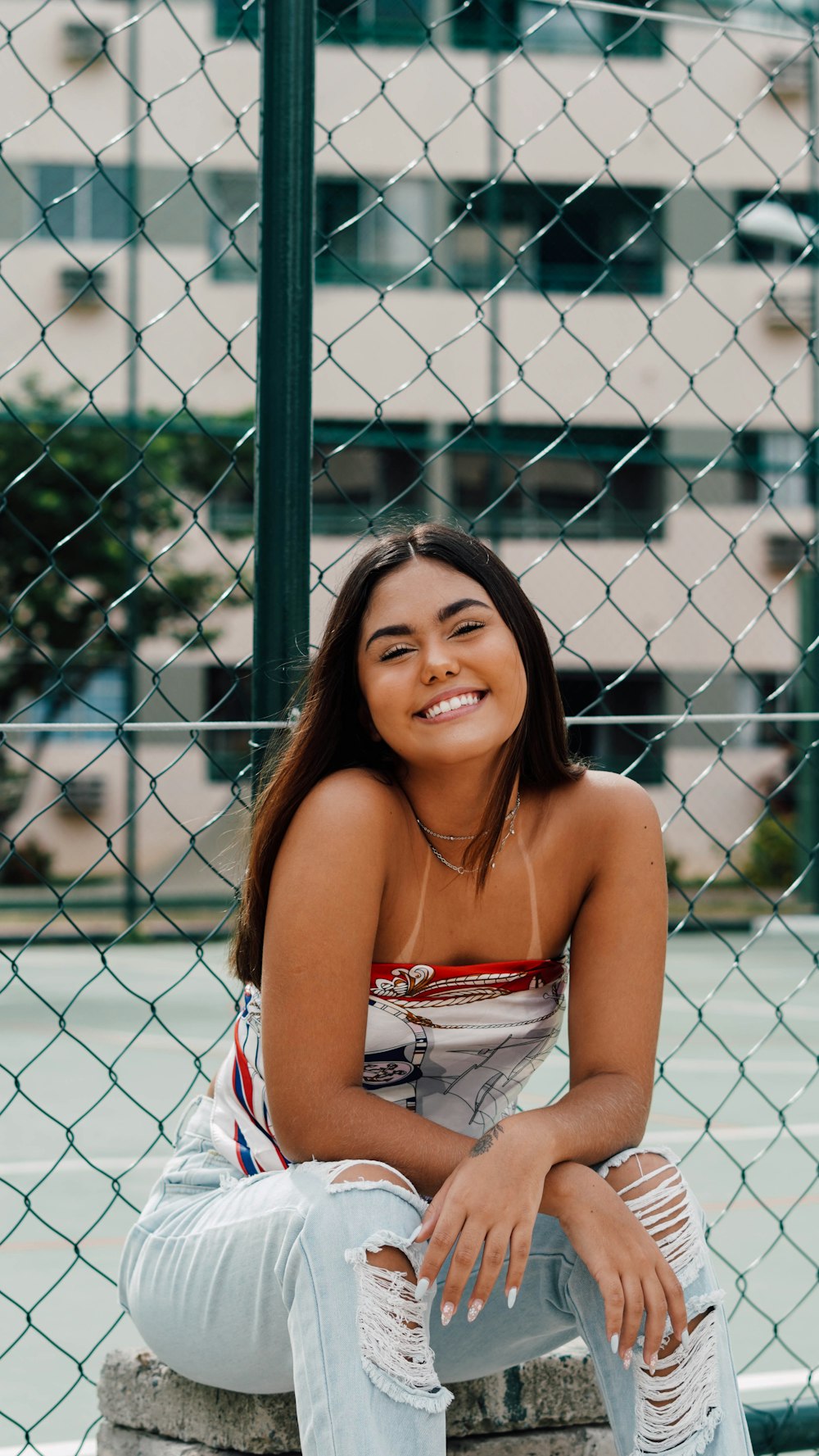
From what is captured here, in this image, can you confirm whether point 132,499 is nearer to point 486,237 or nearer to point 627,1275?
point 486,237

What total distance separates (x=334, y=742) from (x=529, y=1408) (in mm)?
897

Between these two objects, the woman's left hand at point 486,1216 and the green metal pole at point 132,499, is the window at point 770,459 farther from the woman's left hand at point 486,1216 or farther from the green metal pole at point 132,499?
the woman's left hand at point 486,1216

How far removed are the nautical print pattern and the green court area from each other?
154 mm

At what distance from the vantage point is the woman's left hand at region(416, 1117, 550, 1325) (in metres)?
1.54

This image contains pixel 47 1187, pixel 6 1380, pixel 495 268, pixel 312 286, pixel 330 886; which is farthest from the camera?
pixel 495 268

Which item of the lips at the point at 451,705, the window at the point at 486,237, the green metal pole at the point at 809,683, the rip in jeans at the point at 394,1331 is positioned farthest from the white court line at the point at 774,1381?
the window at the point at 486,237

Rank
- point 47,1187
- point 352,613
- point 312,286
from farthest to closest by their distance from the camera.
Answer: point 47,1187 < point 312,286 < point 352,613

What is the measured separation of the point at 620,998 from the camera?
5.94ft

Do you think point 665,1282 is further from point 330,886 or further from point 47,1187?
point 47,1187

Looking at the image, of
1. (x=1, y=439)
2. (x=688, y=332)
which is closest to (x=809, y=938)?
(x=688, y=332)

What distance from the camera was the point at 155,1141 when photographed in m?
2.32

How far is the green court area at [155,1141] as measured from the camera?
9.24 feet

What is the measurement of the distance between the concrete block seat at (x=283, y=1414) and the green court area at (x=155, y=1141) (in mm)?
100

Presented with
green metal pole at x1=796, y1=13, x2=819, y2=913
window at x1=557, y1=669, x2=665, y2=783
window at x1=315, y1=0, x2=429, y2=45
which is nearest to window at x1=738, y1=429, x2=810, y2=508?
green metal pole at x1=796, y1=13, x2=819, y2=913
